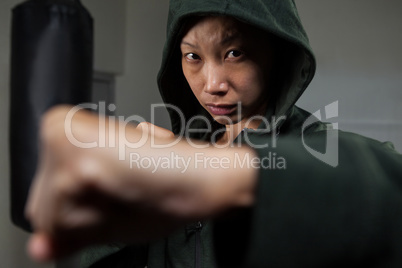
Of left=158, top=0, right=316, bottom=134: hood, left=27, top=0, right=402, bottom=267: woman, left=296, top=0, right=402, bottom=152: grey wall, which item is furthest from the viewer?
left=296, top=0, right=402, bottom=152: grey wall

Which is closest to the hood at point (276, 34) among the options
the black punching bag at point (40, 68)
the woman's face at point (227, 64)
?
the woman's face at point (227, 64)

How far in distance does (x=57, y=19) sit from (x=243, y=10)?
0.38m

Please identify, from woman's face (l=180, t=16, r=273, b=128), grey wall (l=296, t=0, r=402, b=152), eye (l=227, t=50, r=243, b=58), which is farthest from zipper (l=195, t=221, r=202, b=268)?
grey wall (l=296, t=0, r=402, b=152)

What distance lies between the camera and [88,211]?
0.19m

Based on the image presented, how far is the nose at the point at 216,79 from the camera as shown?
65cm

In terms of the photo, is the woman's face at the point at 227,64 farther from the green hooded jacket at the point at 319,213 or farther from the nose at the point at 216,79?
the green hooded jacket at the point at 319,213

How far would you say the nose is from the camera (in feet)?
2.13

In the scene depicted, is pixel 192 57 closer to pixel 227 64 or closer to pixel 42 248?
pixel 227 64

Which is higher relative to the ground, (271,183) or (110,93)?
(110,93)

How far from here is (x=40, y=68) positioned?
297mm

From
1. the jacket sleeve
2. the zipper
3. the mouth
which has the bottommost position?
the zipper

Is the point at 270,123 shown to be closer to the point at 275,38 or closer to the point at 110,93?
the point at 275,38

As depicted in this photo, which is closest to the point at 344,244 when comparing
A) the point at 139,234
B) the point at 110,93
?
the point at 139,234

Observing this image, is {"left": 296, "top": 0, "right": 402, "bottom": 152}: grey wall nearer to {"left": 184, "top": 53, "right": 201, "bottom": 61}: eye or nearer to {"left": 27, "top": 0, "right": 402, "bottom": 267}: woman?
{"left": 184, "top": 53, "right": 201, "bottom": 61}: eye
